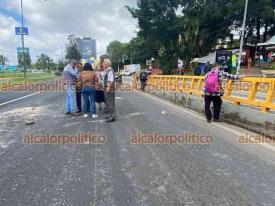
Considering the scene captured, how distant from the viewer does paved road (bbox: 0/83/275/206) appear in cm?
412

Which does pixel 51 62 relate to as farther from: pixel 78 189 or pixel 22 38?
pixel 78 189

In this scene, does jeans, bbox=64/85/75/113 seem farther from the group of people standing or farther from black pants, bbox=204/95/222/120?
black pants, bbox=204/95/222/120

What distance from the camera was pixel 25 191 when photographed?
4348 millimetres

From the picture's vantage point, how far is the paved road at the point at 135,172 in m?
4.12

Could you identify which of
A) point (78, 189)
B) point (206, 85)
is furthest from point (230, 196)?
point (206, 85)

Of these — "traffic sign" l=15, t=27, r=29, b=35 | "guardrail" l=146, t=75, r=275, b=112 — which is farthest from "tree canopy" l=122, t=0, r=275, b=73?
"guardrail" l=146, t=75, r=275, b=112

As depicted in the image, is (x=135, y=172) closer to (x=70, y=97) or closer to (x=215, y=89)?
(x=215, y=89)

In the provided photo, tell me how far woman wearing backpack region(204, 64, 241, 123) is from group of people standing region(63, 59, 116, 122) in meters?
2.69

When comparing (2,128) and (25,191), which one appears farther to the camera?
(2,128)

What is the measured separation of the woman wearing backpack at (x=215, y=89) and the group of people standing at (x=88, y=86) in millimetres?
2687

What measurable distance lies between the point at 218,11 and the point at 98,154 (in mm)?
41474

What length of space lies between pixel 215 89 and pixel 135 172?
514cm

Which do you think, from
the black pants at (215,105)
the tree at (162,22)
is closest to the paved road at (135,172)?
the black pants at (215,105)

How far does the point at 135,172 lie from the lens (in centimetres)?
506
